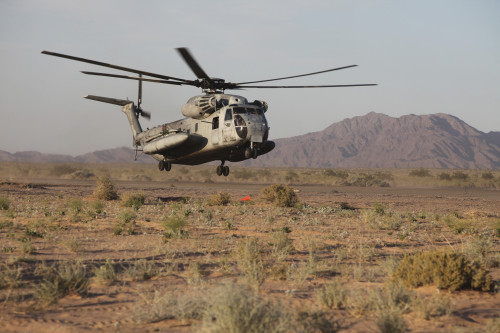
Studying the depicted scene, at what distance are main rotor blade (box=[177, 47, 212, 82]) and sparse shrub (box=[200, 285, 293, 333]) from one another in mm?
9520

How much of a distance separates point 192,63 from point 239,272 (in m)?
7.50

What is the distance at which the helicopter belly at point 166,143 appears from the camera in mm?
20469

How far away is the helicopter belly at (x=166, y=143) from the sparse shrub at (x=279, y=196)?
33.3 ft

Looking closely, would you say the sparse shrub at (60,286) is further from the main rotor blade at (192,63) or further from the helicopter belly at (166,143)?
the helicopter belly at (166,143)

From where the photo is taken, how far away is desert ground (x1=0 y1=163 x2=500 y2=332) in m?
8.24

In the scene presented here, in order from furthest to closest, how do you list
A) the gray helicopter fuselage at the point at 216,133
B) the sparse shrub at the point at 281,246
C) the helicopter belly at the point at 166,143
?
the helicopter belly at the point at 166,143, the gray helicopter fuselage at the point at 216,133, the sparse shrub at the point at 281,246

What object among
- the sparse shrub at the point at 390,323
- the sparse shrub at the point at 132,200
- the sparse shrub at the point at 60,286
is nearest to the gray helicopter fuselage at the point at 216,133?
the sparse shrub at the point at 132,200

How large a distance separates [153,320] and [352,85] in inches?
485

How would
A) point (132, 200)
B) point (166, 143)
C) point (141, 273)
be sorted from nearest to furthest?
1. point (141, 273)
2. point (166, 143)
3. point (132, 200)

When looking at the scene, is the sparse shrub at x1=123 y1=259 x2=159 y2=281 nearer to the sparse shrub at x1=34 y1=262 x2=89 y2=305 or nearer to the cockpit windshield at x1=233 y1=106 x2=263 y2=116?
the sparse shrub at x1=34 y1=262 x2=89 y2=305

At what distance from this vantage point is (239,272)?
1282 cm

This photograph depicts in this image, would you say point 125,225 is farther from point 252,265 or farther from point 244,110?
point 252,265

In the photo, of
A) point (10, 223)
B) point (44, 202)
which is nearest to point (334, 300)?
point (10, 223)

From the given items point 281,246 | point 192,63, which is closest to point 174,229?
point 281,246
